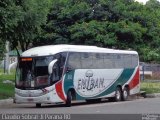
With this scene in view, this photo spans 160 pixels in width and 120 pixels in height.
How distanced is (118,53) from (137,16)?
30.0 feet

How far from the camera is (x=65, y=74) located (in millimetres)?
25969

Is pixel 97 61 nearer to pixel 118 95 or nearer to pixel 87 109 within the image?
pixel 118 95

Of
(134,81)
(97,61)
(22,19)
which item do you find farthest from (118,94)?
(22,19)

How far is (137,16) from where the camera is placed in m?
40.1

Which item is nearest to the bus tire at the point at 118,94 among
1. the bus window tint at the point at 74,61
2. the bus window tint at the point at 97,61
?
the bus window tint at the point at 97,61

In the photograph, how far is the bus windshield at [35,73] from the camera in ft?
82.5

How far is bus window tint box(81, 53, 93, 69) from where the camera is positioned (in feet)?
90.9

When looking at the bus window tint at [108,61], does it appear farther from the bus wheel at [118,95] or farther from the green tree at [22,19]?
the green tree at [22,19]

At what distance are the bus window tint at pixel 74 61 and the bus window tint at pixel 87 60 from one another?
1.60 ft

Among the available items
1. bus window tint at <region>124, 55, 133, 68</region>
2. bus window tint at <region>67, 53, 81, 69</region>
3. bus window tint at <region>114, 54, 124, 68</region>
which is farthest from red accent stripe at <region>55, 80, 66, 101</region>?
bus window tint at <region>124, 55, 133, 68</region>

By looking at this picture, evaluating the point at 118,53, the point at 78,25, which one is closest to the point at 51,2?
the point at 78,25

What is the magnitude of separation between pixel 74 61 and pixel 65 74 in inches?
47.4

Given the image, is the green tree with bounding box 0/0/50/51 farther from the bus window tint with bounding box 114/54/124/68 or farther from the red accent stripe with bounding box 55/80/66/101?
the bus window tint with bounding box 114/54/124/68

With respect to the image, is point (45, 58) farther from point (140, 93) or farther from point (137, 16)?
point (137, 16)
